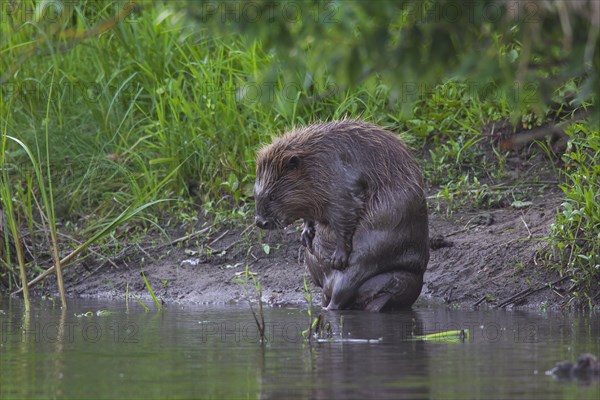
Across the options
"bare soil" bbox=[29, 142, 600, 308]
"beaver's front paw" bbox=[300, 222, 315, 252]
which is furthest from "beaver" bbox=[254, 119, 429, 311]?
"bare soil" bbox=[29, 142, 600, 308]

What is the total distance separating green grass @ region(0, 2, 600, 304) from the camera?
9234mm

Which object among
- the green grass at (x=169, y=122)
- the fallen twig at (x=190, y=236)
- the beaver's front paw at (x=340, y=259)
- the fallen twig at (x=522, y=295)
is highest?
the green grass at (x=169, y=122)

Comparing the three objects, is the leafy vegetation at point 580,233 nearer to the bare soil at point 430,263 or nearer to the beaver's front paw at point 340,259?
the bare soil at point 430,263

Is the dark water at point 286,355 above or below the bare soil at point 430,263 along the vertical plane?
below

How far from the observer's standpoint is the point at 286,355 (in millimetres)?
5176

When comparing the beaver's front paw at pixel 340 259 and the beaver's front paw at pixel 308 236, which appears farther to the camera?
the beaver's front paw at pixel 308 236

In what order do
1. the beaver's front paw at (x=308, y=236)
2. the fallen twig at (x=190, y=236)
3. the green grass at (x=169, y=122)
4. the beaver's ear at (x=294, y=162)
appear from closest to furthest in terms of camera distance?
the beaver's ear at (x=294, y=162) < the beaver's front paw at (x=308, y=236) < the fallen twig at (x=190, y=236) < the green grass at (x=169, y=122)

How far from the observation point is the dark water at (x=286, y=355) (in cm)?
426

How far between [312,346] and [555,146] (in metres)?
4.21

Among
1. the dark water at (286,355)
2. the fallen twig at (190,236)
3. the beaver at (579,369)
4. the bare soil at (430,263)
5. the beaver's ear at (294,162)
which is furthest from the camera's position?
the fallen twig at (190,236)

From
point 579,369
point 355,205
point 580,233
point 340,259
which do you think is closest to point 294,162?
point 355,205

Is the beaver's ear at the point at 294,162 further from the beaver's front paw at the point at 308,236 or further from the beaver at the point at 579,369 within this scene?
the beaver at the point at 579,369

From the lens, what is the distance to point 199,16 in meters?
4.04

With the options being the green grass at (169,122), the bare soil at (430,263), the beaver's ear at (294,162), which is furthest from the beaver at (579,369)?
the green grass at (169,122)
